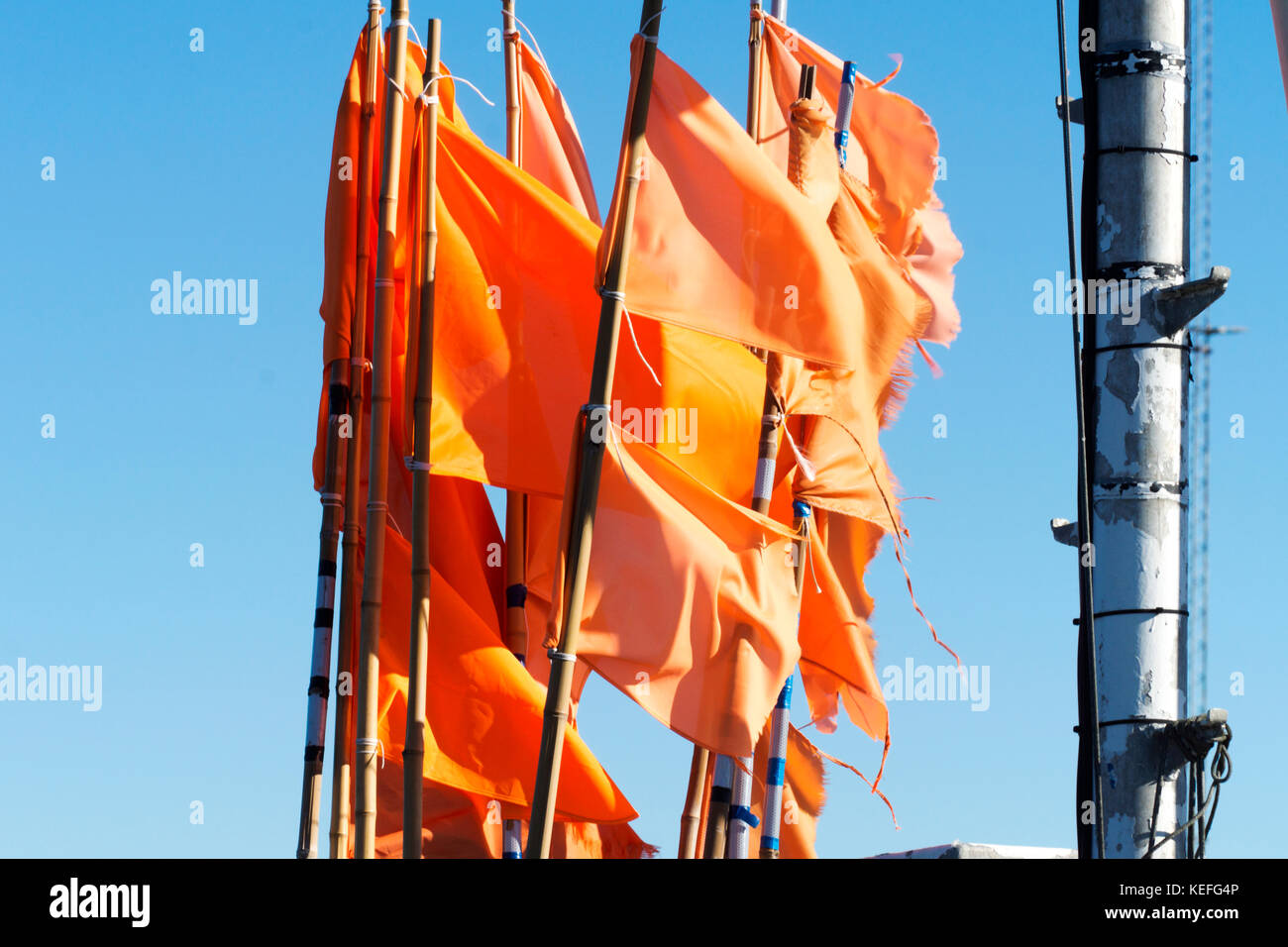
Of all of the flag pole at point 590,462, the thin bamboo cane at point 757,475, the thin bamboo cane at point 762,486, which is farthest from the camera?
the thin bamboo cane at point 762,486

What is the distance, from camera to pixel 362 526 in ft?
36.1

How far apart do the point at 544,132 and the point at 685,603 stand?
461 cm

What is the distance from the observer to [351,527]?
1082cm

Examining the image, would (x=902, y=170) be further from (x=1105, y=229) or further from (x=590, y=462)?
(x=590, y=462)

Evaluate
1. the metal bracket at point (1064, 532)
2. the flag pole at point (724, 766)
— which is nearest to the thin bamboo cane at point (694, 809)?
the flag pole at point (724, 766)

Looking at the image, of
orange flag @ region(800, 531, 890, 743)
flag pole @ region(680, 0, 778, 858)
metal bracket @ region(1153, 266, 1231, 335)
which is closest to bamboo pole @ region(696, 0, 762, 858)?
flag pole @ region(680, 0, 778, 858)

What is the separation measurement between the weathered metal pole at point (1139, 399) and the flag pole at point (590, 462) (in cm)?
257

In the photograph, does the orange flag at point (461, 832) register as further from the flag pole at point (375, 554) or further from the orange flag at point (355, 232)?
the orange flag at point (355, 232)

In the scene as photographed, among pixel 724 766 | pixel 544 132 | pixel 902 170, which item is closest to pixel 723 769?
pixel 724 766

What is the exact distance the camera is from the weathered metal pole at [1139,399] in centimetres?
909

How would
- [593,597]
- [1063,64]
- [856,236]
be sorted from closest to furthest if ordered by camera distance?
[593,597] → [1063,64] → [856,236]
